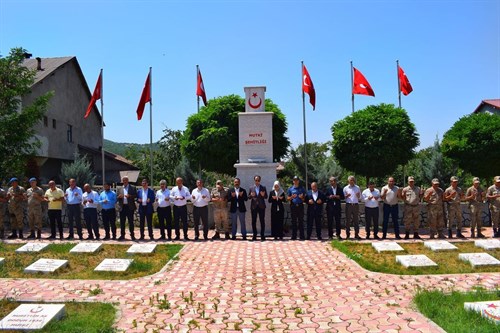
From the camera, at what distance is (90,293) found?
252 inches

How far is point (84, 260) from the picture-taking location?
28.8 feet

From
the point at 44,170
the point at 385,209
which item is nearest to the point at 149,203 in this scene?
the point at 385,209

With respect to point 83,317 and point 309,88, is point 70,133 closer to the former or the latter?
point 309,88

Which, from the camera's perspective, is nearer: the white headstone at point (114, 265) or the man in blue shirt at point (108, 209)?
the white headstone at point (114, 265)

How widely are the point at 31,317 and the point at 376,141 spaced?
41.6ft

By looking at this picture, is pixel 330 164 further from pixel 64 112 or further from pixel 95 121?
pixel 95 121

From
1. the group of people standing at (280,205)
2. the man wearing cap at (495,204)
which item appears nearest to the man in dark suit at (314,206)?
the group of people standing at (280,205)

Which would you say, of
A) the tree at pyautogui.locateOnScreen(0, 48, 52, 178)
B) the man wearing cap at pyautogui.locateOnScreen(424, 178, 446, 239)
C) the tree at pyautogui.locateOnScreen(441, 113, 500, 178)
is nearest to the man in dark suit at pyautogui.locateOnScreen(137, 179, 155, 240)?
the tree at pyautogui.locateOnScreen(0, 48, 52, 178)

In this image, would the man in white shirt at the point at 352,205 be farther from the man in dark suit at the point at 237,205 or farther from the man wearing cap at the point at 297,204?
the man in dark suit at the point at 237,205

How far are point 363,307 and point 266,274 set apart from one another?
224 cm

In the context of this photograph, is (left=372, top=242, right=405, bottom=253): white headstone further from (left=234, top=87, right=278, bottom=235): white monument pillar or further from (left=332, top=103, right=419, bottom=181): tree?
(left=332, top=103, right=419, bottom=181): tree

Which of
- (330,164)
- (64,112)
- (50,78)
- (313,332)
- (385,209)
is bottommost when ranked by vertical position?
(313,332)

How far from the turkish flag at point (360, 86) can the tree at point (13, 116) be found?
1102cm

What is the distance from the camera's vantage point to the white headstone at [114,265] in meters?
7.80
